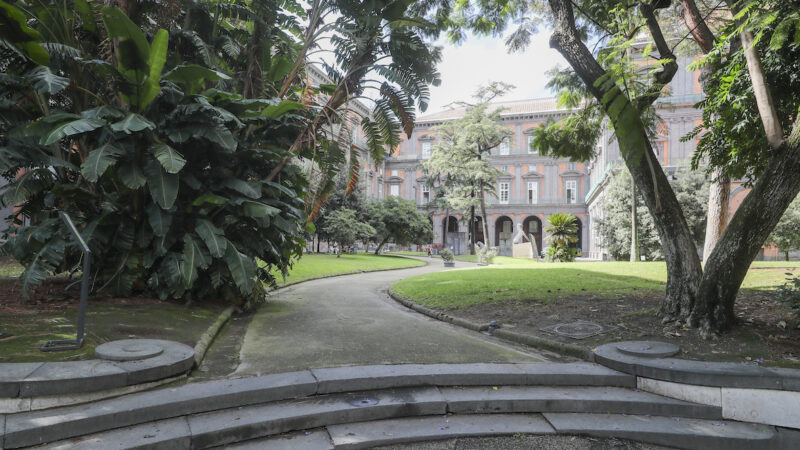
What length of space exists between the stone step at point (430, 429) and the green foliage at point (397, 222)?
2900cm

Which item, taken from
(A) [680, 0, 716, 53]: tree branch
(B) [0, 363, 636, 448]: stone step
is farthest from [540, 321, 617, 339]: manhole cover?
(A) [680, 0, 716, 53]: tree branch

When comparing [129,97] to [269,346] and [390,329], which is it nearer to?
[269,346]

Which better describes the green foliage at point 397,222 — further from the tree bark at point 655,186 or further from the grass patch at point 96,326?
the tree bark at point 655,186

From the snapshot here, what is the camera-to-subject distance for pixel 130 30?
579 cm

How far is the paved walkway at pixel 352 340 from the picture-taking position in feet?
15.5

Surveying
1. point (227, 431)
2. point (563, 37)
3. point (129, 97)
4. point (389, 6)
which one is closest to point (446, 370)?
point (227, 431)

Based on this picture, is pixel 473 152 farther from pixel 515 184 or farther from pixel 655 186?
pixel 655 186

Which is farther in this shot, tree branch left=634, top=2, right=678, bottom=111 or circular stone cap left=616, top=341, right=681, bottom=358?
tree branch left=634, top=2, right=678, bottom=111

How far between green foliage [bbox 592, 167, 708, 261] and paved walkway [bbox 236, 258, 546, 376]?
69.4 feet

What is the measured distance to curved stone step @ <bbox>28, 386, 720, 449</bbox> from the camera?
A: 3129 mm

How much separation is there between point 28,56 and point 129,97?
1239 millimetres

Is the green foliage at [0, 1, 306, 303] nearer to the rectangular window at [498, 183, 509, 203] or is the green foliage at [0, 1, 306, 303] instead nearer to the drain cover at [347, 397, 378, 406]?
the drain cover at [347, 397, 378, 406]

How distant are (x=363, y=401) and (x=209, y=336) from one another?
108 inches

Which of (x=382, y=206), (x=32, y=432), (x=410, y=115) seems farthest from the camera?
(x=382, y=206)
